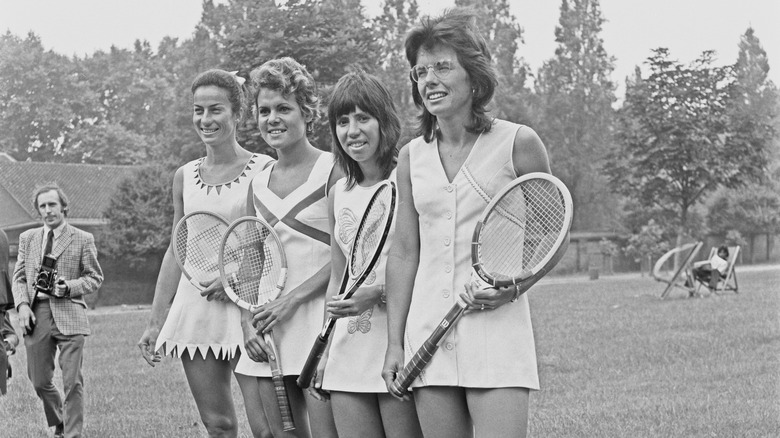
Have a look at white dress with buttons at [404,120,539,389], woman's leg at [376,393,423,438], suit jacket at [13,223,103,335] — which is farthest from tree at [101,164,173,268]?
white dress with buttons at [404,120,539,389]

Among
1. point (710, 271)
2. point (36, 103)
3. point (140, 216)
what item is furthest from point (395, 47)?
point (36, 103)

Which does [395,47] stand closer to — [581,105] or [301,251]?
[581,105]

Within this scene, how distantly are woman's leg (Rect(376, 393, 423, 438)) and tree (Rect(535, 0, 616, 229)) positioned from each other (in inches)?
2104

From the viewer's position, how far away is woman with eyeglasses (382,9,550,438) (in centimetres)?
384

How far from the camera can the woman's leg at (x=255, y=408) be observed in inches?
205

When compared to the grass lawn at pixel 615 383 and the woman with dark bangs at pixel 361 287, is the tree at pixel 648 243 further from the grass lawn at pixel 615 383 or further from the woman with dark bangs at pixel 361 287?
the woman with dark bangs at pixel 361 287

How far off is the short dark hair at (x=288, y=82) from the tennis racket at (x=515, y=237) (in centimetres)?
168

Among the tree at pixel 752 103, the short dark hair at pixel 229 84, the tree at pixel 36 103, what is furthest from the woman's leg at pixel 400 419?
the tree at pixel 36 103

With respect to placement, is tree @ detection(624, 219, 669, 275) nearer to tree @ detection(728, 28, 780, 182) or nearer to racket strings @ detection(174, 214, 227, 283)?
tree @ detection(728, 28, 780, 182)

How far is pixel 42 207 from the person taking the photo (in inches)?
360

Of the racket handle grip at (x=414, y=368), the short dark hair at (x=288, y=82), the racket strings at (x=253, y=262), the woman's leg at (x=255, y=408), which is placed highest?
the short dark hair at (x=288, y=82)

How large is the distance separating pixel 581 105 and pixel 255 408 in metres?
54.7

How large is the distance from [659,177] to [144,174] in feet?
66.0

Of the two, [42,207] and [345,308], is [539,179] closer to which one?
[345,308]
